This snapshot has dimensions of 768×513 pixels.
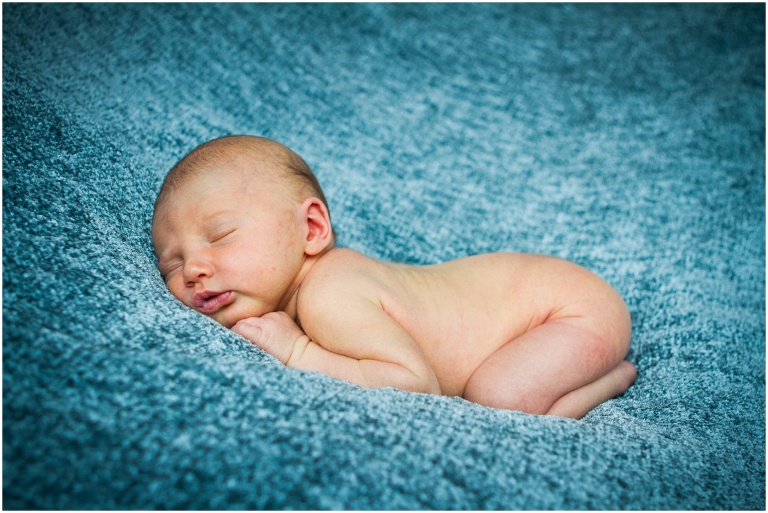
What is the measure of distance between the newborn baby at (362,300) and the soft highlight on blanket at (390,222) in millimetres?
85

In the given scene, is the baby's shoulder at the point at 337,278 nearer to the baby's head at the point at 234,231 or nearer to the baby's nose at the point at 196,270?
the baby's head at the point at 234,231

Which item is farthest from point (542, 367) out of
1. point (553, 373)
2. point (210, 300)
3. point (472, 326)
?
point (210, 300)

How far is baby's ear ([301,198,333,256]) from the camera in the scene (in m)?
1.11

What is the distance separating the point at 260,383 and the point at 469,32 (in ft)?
5.03

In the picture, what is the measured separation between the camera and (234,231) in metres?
1.02

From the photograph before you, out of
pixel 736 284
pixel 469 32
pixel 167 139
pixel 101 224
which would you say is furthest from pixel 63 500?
pixel 469 32

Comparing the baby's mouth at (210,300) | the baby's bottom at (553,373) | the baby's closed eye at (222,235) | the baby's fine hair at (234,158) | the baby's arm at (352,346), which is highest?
the baby's fine hair at (234,158)

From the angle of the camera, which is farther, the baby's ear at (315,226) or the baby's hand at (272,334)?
the baby's ear at (315,226)

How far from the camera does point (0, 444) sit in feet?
1.89

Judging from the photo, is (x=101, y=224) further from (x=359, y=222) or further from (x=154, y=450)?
(x=359, y=222)

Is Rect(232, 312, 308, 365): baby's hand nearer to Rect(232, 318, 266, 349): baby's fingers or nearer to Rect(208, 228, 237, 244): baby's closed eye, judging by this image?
Rect(232, 318, 266, 349): baby's fingers

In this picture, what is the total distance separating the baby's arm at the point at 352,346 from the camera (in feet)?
3.06

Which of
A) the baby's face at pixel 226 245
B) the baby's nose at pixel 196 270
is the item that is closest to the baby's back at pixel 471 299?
the baby's face at pixel 226 245

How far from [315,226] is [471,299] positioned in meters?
0.32
